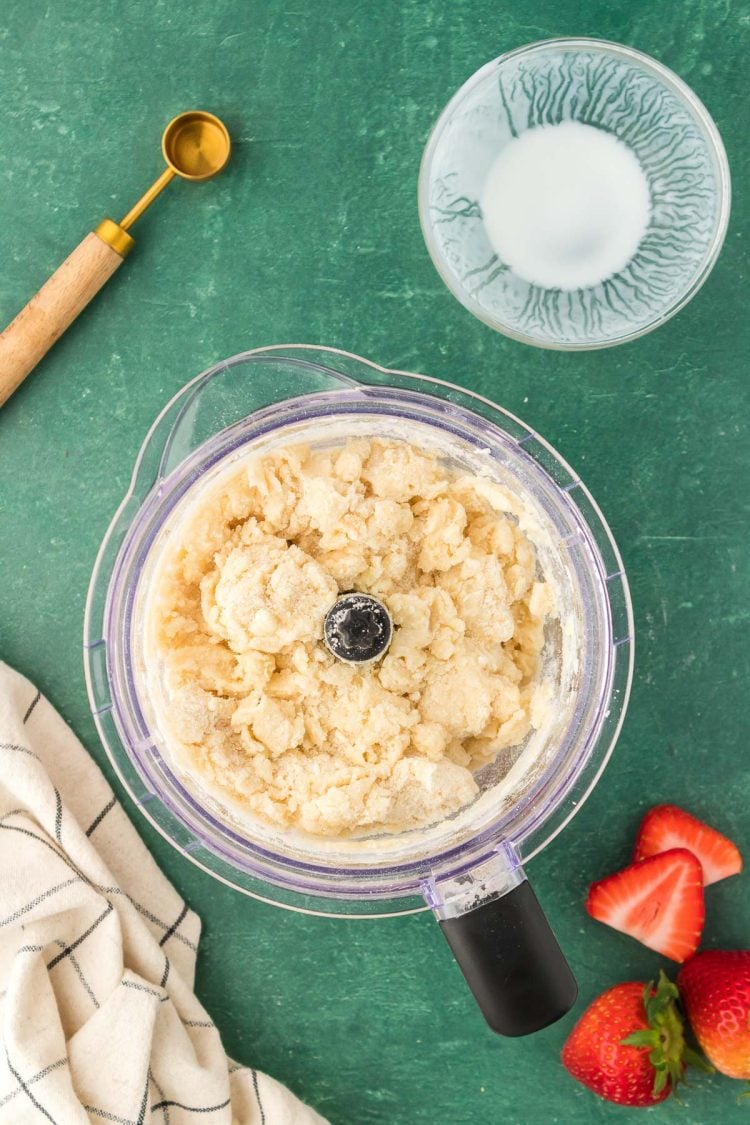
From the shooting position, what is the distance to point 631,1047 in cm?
140

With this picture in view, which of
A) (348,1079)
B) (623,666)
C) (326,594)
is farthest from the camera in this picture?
(348,1079)

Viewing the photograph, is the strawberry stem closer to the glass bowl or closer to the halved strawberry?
the halved strawberry

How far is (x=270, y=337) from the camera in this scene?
1.44 meters

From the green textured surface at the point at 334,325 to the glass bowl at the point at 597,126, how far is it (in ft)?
0.21

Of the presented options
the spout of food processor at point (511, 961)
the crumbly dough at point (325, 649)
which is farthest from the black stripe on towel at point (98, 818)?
the spout of food processor at point (511, 961)

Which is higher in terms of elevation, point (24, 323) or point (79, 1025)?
point (24, 323)

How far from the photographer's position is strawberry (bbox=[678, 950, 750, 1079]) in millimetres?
1365

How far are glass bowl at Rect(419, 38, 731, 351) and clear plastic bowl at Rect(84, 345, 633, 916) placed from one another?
18cm

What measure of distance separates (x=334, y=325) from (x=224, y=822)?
70cm

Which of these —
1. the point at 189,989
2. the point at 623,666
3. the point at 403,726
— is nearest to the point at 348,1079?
the point at 189,989

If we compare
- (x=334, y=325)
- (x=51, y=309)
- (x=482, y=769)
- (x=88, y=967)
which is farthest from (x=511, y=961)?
(x=51, y=309)

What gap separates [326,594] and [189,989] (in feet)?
2.10

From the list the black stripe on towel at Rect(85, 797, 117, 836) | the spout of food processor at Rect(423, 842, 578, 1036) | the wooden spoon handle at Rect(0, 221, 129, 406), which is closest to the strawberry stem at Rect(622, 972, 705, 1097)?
the spout of food processor at Rect(423, 842, 578, 1036)

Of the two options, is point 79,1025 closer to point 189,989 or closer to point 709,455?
point 189,989
